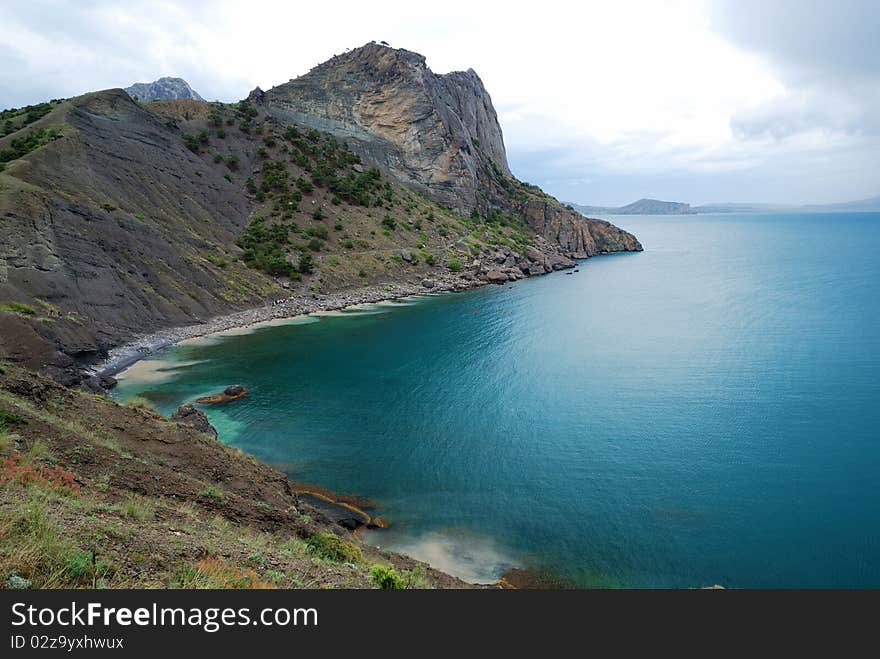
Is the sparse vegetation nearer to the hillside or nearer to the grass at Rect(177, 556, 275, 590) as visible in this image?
the hillside

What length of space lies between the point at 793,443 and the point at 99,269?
175ft

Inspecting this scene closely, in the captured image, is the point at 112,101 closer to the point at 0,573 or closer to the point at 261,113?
the point at 261,113

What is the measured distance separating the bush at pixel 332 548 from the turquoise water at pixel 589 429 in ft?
16.0

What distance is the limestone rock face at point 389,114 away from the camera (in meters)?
115

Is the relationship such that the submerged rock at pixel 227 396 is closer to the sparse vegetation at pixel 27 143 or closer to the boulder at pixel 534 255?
the sparse vegetation at pixel 27 143

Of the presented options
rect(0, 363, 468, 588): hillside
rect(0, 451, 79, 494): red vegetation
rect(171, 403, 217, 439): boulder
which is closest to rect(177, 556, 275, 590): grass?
rect(0, 363, 468, 588): hillside

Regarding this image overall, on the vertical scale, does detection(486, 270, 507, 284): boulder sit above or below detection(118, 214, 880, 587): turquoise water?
above

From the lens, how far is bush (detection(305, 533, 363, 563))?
14.9 metres

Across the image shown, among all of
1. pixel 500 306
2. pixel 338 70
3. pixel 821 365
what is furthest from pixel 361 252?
pixel 338 70

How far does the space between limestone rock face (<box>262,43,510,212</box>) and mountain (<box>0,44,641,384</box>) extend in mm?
355

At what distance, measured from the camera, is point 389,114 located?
11856cm

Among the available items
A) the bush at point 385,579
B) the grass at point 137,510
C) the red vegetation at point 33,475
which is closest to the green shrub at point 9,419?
the red vegetation at point 33,475

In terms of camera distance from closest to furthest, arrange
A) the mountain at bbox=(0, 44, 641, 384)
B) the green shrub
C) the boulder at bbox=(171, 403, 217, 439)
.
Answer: the green shrub, the boulder at bbox=(171, 403, 217, 439), the mountain at bbox=(0, 44, 641, 384)

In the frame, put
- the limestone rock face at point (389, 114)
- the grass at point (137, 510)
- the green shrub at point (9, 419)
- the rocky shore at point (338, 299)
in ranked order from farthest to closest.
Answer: the limestone rock face at point (389, 114), the rocky shore at point (338, 299), the green shrub at point (9, 419), the grass at point (137, 510)
